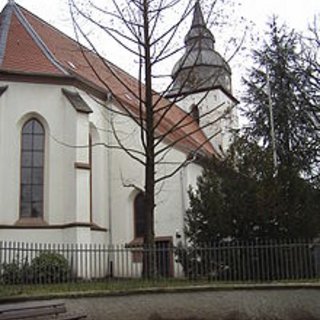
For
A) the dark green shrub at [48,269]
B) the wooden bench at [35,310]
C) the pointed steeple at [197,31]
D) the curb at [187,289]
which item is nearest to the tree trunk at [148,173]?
the pointed steeple at [197,31]

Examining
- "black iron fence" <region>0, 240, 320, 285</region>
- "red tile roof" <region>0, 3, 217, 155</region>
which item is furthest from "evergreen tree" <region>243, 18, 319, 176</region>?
"black iron fence" <region>0, 240, 320, 285</region>

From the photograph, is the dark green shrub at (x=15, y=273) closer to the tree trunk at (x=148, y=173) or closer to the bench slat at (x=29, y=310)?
the bench slat at (x=29, y=310)

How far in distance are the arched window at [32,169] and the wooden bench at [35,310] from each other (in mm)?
9753

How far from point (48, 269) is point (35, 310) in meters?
4.46

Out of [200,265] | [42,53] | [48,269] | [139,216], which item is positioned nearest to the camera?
[200,265]

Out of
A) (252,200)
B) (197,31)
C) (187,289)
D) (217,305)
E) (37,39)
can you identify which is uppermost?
(37,39)

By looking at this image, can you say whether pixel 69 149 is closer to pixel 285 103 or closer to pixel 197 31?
pixel 197 31

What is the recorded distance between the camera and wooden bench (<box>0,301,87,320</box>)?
10.2m

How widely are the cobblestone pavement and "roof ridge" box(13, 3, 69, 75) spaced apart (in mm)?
12113

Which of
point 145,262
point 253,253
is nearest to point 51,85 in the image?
point 145,262

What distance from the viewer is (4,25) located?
2388cm

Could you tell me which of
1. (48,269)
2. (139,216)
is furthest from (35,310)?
(139,216)

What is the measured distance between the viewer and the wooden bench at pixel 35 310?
10180mm

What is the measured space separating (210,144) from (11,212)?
18470mm
